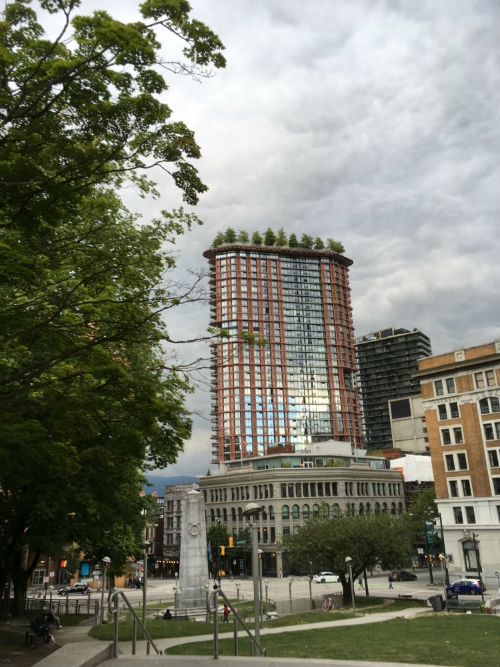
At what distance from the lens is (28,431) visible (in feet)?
38.8

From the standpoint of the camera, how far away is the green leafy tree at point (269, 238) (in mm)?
174125

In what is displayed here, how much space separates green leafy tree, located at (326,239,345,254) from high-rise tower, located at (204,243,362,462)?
6336 millimetres

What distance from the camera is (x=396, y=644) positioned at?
16656 mm

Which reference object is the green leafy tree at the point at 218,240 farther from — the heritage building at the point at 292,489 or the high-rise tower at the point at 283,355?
the heritage building at the point at 292,489

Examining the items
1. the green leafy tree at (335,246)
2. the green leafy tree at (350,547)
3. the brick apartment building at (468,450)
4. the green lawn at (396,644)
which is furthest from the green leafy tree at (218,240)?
the green lawn at (396,644)

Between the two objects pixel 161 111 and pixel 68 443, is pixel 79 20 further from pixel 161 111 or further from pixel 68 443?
pixel 68 443

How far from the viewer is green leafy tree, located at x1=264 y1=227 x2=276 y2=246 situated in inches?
6855

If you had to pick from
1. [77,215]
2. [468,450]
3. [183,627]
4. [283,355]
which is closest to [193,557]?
[183,627]

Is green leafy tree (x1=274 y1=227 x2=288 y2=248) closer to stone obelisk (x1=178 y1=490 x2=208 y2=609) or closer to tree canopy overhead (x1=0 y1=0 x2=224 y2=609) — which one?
stone obelisk (x1=178 y1=490 x2=208 y2=609)

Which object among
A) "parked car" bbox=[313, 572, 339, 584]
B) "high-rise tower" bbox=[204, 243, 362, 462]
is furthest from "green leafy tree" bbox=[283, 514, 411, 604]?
"high-rise tower" bbox=[204, 243, 362, 462]

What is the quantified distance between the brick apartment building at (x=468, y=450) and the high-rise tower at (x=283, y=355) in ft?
305

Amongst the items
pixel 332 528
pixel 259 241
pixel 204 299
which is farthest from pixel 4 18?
pixel 259 241

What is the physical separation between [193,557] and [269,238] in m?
146

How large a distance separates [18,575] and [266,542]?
222 ft
